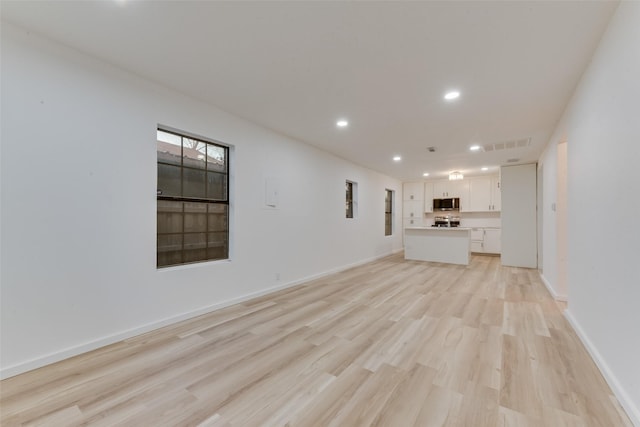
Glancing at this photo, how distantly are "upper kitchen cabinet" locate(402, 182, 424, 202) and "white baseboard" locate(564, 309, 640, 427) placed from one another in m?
7.08

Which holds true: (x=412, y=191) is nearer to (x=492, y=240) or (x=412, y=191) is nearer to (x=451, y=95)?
(x=492, y=240)

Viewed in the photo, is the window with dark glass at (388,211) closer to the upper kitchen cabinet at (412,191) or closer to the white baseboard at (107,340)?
the upper kitchen cabinet at (412,191)

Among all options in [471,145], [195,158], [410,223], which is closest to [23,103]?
[195,158]

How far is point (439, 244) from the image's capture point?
7.15 meters

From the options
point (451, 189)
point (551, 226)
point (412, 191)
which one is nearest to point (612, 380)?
point (551, 226)

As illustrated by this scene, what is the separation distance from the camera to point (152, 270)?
2.82 meters

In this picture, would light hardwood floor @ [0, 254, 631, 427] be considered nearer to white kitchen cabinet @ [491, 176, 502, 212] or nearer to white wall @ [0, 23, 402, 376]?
white wall @ [0, 23, 402, 376]

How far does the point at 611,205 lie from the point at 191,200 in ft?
13.0

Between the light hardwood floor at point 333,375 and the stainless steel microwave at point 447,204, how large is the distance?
232 inches

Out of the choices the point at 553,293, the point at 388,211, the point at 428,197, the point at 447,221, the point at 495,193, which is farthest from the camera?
the point at 428,197

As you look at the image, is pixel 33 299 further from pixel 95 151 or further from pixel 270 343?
pixel 270 343

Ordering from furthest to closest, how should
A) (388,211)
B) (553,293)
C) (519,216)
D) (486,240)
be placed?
(388,211) < (486,240) < (519,216) < (553,293)

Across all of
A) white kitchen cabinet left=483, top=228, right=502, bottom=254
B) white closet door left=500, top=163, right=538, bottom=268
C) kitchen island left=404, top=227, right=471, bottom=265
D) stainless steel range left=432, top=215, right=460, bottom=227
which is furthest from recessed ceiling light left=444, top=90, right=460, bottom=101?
white kitchen cabinet left=483, top=228, right=502, bottom=254

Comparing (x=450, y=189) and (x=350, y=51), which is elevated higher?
(x=350, y=51)
